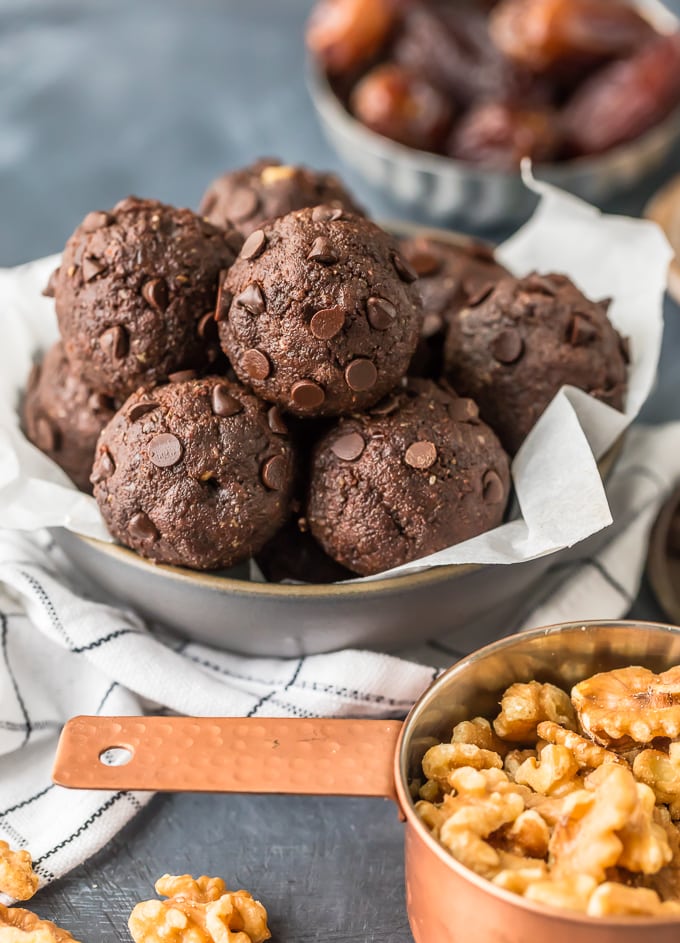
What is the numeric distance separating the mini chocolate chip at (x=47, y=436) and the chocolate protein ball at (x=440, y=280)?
53 centimetres

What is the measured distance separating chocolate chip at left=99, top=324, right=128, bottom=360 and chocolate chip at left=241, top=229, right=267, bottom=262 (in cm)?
19

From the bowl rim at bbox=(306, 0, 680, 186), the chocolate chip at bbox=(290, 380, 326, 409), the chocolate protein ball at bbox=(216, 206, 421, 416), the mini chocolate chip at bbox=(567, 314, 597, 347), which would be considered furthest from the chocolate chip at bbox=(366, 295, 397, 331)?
the bowl rim at bbox=(306, 0, 680, 186)

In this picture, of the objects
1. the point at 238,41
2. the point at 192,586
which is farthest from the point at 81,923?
the point at 238,41

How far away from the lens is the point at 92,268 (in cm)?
137

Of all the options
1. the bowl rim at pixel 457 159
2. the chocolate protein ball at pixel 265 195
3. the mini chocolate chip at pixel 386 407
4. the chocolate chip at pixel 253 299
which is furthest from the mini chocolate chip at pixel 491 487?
the bowl rim at pixel 457 159

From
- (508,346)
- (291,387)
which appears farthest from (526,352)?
(291,387)

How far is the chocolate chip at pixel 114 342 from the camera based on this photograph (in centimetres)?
136

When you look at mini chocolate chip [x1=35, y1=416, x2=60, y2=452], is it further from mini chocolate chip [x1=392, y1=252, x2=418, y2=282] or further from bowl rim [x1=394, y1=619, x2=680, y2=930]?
bowl rim [x1=394, y1=619, x2=680, y2=930]

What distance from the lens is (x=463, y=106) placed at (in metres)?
2.45

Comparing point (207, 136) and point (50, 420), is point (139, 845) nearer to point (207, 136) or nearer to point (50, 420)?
point (50, 420)

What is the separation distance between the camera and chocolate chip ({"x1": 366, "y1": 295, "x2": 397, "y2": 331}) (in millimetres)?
1285

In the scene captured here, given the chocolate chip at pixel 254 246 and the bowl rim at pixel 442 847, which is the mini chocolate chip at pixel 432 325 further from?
the bowl rim at pixel 442 847

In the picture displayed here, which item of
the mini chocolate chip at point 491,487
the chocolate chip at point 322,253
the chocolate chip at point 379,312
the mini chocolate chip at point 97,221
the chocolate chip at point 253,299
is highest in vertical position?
the mini chocolate chip at point 97,221

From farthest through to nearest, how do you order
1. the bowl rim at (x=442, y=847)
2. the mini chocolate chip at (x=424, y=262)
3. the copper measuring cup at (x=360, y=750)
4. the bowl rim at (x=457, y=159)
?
the bowl rim at (x=457, y=159) → the mini chocolate chip at (x=424, y=262) → the copper measuring cup at (x=360, y=750) → the bowl rim at (x=442, y=847)
